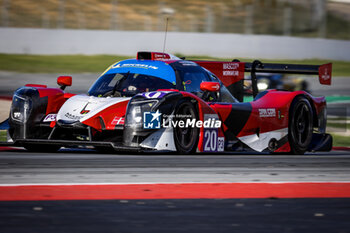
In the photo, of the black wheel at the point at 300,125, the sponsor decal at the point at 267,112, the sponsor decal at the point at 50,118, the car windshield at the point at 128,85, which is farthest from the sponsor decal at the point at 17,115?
the black wheel at the point at 300,125

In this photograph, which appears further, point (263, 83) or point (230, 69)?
point (263, 83)

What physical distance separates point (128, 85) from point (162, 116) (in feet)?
3.39

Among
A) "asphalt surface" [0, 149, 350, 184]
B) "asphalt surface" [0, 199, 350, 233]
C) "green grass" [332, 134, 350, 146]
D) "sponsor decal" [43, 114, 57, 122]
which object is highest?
"sponsor decal" [43, 114, 57, 122]

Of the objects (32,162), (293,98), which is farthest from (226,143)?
(32,162)

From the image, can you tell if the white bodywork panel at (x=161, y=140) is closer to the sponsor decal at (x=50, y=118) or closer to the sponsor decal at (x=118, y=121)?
the sponsor decal at (x=118, y=121)

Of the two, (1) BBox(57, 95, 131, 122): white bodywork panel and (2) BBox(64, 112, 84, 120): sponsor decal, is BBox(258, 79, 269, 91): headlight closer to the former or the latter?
(1) BBox(57, 95, 131, 122): white bodywork panel

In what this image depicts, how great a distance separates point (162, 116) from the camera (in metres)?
7.87


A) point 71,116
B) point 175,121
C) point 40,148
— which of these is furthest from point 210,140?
point 40,148

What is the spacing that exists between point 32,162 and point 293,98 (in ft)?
12.7

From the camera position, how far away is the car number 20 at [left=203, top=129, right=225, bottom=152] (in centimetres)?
838

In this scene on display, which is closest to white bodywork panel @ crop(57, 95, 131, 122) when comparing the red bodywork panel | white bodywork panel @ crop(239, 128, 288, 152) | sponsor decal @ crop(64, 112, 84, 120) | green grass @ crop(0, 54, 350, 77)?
sponsor decal @ crop(64, 112, 84, 120)

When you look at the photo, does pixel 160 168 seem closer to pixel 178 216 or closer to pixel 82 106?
A: pixel 82 106

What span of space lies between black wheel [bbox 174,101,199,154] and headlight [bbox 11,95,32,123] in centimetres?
179

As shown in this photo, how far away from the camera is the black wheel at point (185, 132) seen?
318 inches
